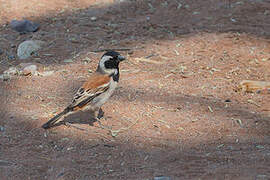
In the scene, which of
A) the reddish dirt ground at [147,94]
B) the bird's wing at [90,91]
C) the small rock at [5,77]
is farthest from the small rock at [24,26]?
the bird's wing at [90,91]

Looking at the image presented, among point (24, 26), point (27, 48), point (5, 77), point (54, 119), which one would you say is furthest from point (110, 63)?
point (24, 26)

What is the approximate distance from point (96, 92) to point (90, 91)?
0.25ft

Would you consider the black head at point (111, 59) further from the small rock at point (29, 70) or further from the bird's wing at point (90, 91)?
the small rock at point (29, 70)

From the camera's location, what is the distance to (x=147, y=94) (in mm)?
6535

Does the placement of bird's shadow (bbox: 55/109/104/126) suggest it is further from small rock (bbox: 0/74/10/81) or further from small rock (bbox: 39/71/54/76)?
small rock (bbox: 0/74/10/81)

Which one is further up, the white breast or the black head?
the black head

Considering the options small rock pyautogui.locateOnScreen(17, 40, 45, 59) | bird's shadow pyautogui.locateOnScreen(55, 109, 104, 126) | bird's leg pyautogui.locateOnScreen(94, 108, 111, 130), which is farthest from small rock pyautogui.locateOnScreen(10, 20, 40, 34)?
bird's leg pyautogui.locateOnScreen(94, 108, 111, 130)

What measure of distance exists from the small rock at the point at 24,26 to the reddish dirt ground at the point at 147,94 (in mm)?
128

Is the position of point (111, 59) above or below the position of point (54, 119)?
above

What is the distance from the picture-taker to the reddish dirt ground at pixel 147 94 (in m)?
4.84

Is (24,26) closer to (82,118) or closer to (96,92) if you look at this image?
(82,118)

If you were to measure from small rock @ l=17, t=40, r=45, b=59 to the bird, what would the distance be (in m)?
2.57

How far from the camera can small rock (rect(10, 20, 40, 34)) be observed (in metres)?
8.98

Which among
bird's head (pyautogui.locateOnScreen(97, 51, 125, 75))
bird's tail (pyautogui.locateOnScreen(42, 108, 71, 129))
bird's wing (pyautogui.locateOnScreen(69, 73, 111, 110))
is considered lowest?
bird's tail (pyautogui.locateOnScreen(42, 108, 71, 129))
